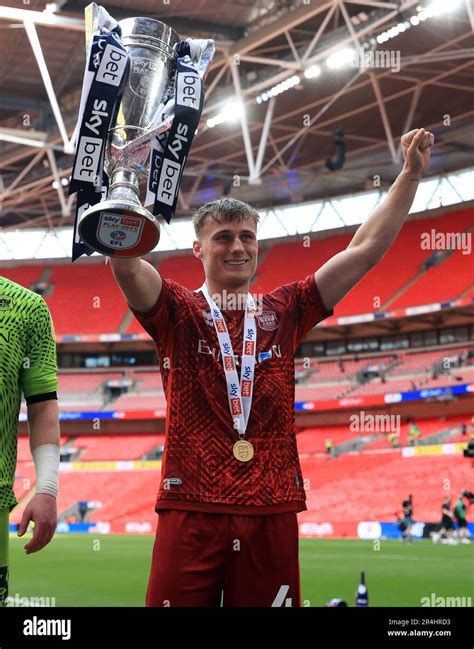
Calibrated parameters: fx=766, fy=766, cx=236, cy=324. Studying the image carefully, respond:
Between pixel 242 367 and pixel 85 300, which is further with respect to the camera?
pixel 85 300

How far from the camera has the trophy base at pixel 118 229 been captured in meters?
2.42

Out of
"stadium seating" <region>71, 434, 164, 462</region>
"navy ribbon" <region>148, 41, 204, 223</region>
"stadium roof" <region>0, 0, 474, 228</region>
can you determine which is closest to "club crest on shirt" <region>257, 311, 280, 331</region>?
"navy ribbon" <region>148, 41, 204, 223</region>

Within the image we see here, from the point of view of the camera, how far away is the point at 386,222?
298 cm

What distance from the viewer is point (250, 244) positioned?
2.96 m

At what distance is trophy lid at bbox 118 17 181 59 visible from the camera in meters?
3.07

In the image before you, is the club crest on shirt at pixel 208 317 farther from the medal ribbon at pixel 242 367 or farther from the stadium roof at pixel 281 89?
the stadium roof at pixel 281 89

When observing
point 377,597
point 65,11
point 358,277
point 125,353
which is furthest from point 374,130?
point 358,277

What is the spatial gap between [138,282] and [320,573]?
9.72 meters

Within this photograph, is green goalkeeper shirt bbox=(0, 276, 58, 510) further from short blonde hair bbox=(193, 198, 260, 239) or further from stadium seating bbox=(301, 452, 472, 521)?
stadium seating bbox=(301, 452, 472, 521)

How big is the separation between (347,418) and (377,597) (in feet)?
72.7

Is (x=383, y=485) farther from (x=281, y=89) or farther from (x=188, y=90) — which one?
(x=188, y=90)

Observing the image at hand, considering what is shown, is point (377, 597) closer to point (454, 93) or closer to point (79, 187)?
point (79, 187)

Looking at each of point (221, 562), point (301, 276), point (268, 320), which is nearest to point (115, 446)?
point (301, 276)

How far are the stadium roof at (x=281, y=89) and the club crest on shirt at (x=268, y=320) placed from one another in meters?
14.2
